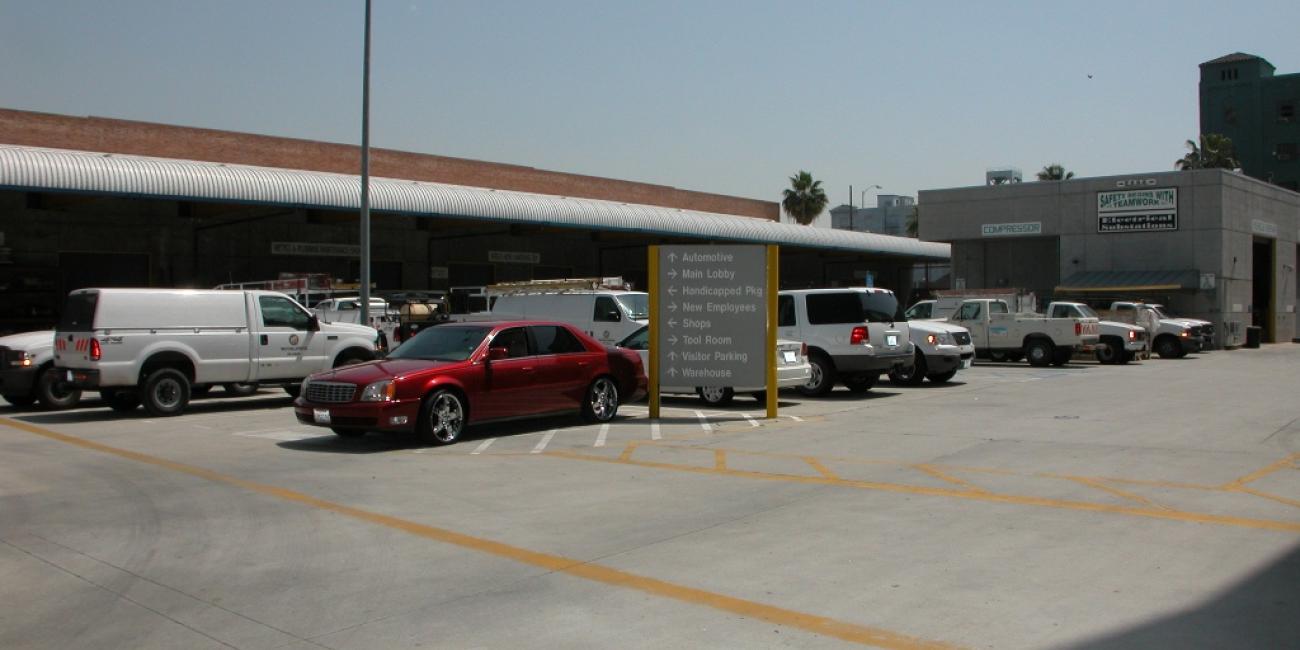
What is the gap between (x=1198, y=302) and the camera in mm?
47031

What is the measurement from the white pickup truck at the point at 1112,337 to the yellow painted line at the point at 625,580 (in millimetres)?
25570

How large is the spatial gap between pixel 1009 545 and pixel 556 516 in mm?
3522

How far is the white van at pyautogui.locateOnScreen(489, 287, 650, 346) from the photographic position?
77.1 feet

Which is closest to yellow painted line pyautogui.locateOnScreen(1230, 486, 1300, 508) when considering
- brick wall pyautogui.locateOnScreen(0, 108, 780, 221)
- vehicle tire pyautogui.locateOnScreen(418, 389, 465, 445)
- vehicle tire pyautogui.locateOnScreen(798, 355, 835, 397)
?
vehicle tire pyautogui.locateOnScreen(418, 389, 465, 445)

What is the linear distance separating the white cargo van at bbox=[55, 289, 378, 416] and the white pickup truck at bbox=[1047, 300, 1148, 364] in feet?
68.3

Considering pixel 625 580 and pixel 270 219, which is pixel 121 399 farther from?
pixel 270 219

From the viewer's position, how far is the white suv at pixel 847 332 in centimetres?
1892

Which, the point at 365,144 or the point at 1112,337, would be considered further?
the point at 1112,337

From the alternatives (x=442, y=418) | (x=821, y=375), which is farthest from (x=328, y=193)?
(x=442, y=418)

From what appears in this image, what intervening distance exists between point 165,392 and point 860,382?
12.1 meters

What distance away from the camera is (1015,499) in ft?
30.2

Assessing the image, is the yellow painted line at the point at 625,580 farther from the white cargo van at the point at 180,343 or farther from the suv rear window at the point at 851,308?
the suv rear window at the point at 851,308

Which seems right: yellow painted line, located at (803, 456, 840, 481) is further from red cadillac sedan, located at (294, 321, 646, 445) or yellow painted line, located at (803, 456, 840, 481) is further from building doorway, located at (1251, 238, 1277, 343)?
building doorway, located at (1251, 238, 1277, 343)

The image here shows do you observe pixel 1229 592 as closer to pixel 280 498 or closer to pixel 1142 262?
pixel 280 498
